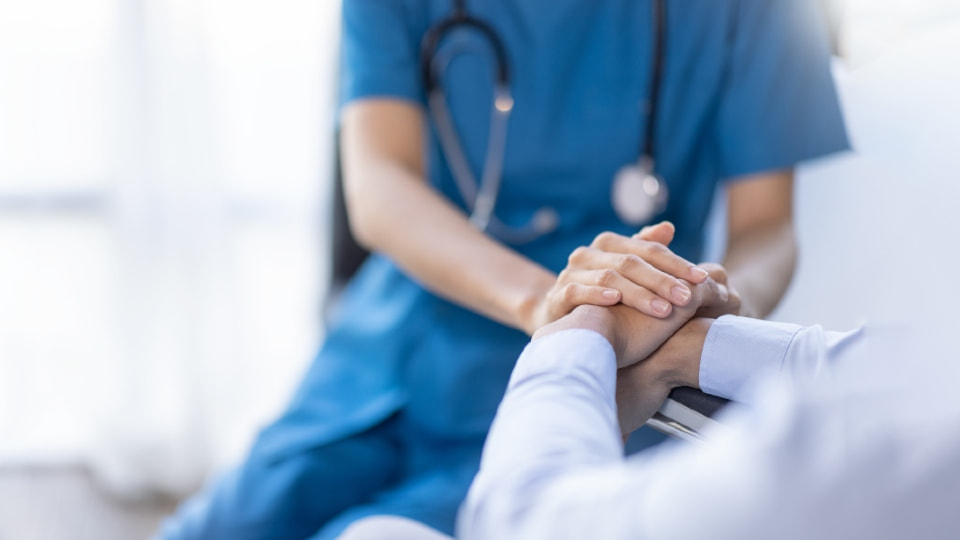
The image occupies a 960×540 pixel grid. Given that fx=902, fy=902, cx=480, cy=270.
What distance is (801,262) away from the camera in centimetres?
55

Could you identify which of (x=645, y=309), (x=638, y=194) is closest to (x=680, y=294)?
(x=645, y=309)

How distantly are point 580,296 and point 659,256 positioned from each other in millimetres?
52

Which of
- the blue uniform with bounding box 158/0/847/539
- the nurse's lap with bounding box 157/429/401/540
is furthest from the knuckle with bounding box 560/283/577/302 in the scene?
the nurse's lap with bounding box 157/429/401/540

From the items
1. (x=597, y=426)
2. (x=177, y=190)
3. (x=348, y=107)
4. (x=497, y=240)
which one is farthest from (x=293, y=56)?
(x=597, y=426)

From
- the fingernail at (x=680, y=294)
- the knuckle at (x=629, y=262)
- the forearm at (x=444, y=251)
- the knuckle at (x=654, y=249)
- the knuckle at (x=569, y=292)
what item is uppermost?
the knuckle at (x=654, y=249)

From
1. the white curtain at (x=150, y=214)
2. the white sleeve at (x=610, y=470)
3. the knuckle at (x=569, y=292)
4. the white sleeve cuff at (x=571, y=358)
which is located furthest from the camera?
the white curtain at (x=150, y=214)

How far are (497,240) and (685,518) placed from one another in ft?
1.67

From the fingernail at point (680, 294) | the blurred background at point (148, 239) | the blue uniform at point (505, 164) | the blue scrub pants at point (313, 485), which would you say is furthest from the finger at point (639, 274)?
the blurred background at point (148, 239)

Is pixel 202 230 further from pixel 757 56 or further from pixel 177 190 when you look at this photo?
pixel 757 56

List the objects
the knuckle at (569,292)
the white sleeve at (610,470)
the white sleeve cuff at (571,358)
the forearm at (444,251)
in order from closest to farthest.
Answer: the white sleeve at (610,470)
the white sleeve cuff at (571,358)
the knuckle at (569,292)
the forearm at (444,251)

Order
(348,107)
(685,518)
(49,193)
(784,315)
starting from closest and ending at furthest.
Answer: (685,518)
(784,315)
(348,107)
(49,193)

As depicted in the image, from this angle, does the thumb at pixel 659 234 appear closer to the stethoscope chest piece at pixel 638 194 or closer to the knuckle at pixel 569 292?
the knuckle at pixel 569 292

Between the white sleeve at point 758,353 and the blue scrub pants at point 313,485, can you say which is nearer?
the white sleeve at point 758,353

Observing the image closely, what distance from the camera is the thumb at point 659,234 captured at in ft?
1.79
